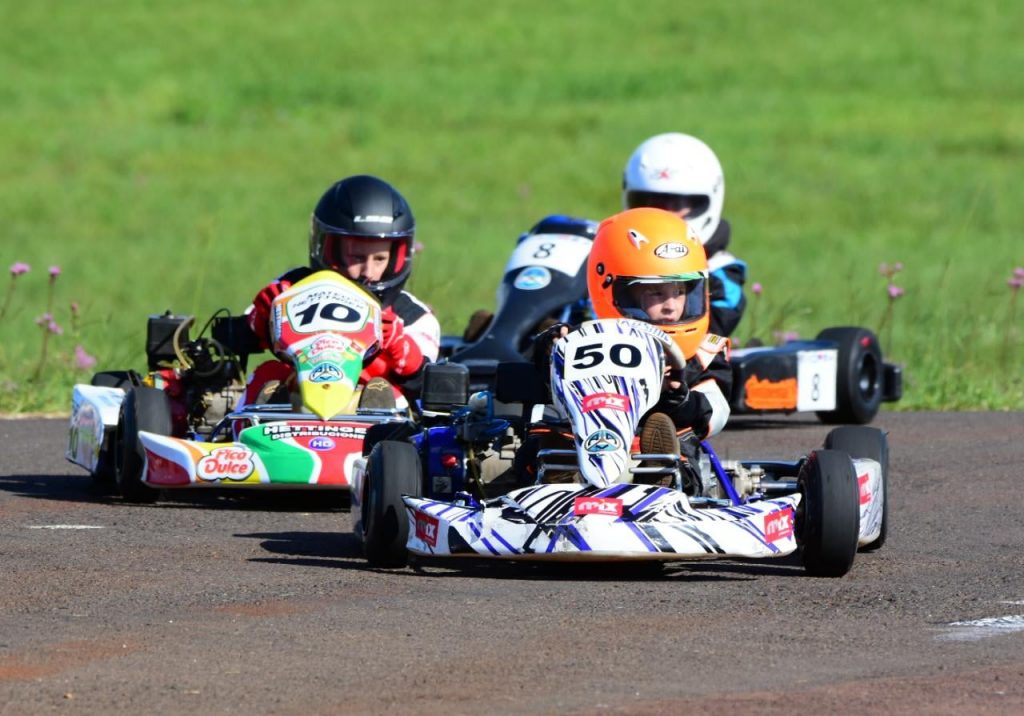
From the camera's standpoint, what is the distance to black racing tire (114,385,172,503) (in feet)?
28.0

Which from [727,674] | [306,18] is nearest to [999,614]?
[727,674]

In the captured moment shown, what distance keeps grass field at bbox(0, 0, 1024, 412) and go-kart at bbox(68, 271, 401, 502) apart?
3.27 m

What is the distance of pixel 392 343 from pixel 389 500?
275 cm

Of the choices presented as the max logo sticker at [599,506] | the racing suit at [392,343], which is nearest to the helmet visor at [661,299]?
the max logo sticker at [599,506]

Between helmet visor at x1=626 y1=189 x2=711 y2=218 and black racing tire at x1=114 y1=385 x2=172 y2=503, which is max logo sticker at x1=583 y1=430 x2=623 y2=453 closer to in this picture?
black racing tire at x1=114 y1=385 x2=172 y2=503

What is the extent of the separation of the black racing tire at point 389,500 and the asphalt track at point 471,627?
72mm

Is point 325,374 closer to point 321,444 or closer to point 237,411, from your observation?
point 237,411

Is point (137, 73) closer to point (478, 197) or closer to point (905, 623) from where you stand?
point (478, 197)

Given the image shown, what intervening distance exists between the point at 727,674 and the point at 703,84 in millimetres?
30231

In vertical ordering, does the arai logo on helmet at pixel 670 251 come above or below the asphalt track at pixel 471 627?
above

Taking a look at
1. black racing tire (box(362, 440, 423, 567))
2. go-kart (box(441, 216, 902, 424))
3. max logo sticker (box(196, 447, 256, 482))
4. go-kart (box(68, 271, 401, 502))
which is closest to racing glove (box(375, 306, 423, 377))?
go-kart (box(68, 271, 401, 502))

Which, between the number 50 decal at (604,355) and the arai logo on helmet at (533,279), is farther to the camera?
the arai logo on helmet at (533,279)

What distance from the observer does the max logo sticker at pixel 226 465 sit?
8195 millimetres

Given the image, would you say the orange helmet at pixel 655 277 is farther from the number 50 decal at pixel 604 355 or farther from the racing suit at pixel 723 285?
the racing suit at pixel 723 285
